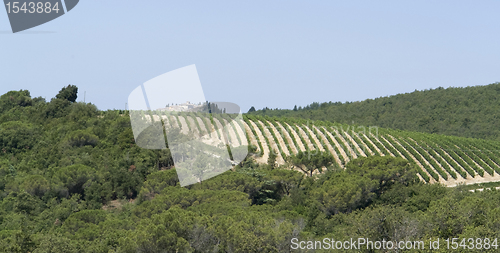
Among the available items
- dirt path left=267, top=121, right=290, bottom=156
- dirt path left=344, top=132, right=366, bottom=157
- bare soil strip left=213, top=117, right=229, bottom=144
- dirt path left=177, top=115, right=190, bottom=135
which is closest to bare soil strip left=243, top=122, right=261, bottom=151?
dirt path left=267, top=121, right=290, bottom=156

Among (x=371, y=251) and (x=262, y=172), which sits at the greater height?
(x=262, y=172)

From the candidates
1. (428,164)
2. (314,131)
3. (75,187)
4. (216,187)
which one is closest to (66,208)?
(75,187)

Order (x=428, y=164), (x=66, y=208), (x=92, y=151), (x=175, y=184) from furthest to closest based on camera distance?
(x=428, y=164) → (x=92, y=151) → (x=175, y=184) → (x=66, y=208)

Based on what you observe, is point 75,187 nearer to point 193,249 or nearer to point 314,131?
point 193,249

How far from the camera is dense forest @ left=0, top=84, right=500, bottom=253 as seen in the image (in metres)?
20.1

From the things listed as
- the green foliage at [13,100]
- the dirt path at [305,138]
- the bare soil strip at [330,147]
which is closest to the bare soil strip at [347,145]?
the bare soil strip at [330,147]

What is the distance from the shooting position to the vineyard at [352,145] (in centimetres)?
4294

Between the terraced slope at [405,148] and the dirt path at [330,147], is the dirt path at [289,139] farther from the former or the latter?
the dirt path at [330,147]

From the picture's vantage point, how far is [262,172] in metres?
35.1

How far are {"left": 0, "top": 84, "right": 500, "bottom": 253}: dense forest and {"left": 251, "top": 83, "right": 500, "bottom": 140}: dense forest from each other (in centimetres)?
5011

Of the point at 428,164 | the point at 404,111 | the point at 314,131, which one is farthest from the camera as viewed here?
the point at 404,111

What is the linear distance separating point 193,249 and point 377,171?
1648 cm

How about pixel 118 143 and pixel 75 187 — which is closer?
pixel 75 187

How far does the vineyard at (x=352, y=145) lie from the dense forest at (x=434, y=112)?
1184 inches
